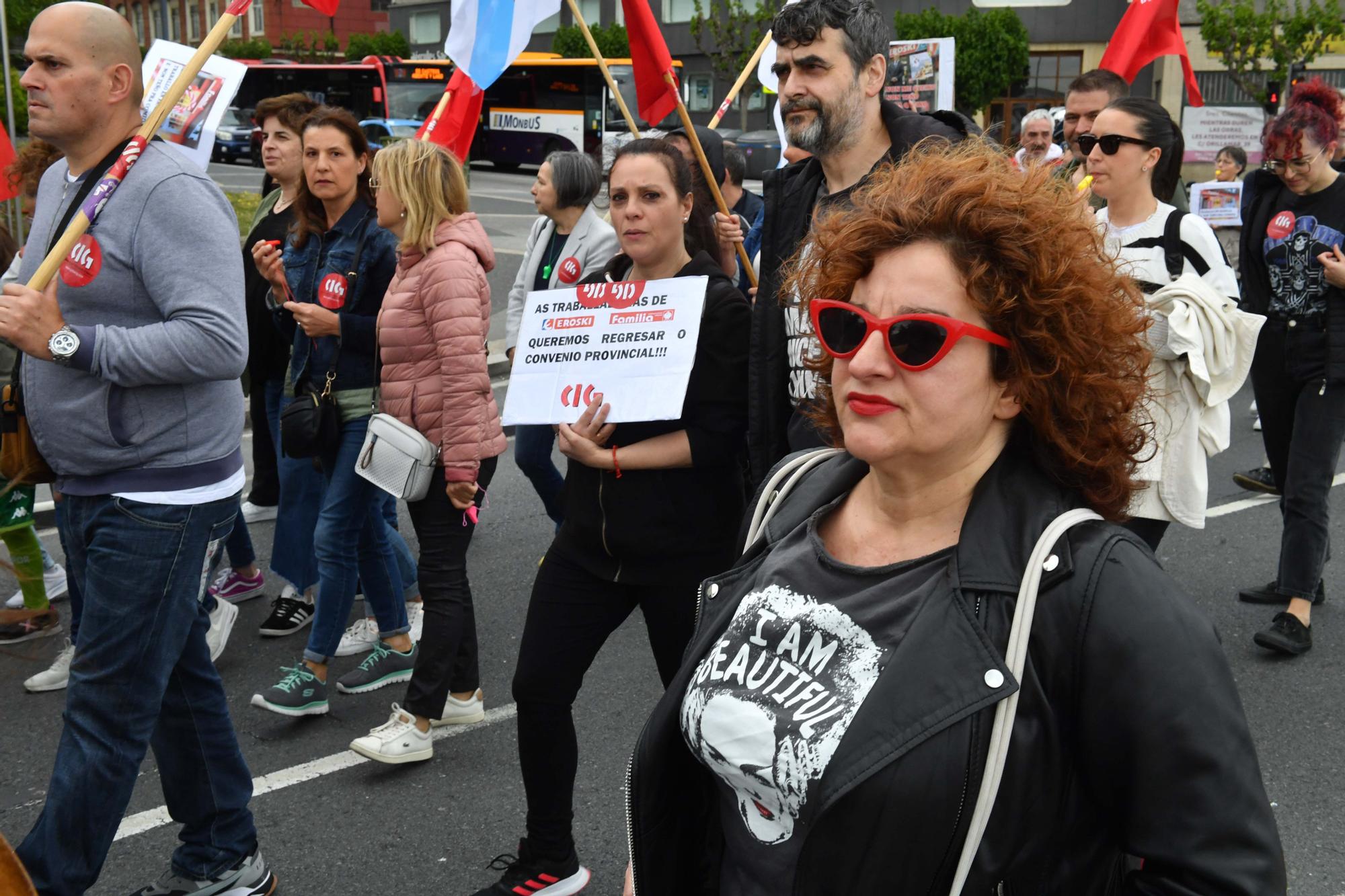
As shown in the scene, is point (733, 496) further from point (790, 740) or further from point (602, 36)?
point (602, 36)

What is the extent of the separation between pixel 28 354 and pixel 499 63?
300 cm

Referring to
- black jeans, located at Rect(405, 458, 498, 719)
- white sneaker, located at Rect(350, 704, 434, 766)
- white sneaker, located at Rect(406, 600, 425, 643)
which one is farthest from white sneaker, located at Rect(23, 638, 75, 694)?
black jeans, located at Rect(405, 458, 498, 719)

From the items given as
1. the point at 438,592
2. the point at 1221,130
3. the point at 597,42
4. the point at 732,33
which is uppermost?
the point at 732,33

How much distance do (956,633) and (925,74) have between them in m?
9.43

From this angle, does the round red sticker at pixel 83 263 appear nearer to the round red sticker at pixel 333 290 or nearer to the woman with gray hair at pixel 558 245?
the round red sticker at pixel 333 290

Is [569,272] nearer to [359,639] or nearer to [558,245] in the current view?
[558,245]

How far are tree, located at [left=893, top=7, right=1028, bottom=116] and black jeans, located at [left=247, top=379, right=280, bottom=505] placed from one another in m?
38.1

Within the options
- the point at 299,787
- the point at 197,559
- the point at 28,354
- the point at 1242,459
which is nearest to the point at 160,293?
the point at 28,354

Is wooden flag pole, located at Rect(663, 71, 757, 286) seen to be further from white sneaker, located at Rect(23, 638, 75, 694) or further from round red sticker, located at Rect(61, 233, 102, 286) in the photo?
white sneaker, located at Rect(23, 638, 75, 694)

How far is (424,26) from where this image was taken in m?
60.0

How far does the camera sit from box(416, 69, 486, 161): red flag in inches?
233

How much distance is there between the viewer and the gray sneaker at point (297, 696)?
4.39 meters

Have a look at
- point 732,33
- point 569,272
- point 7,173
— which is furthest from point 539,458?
point 732,33

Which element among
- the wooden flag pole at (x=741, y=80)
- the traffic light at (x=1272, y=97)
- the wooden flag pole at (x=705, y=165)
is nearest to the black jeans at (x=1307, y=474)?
the wooden flag pole at (x=705, y=165)
